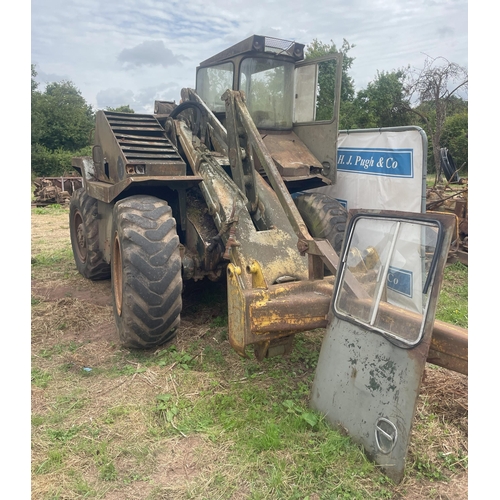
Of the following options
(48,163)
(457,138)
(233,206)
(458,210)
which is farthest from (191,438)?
(48,163)

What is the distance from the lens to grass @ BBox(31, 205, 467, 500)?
8.30 ft

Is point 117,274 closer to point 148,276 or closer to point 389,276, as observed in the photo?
point 148,276

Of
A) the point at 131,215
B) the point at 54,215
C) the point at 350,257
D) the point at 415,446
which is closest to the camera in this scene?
the point at 415,446

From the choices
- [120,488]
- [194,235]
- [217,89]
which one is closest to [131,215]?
[194,235]

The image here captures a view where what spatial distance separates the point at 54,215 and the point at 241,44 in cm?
1112

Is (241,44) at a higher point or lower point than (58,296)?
higher

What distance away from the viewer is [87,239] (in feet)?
20.3

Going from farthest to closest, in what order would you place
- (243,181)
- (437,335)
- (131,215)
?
(243,181) < (131,215) < (437,335)

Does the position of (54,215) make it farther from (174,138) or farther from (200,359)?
(200,359)

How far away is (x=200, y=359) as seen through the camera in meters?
3.99

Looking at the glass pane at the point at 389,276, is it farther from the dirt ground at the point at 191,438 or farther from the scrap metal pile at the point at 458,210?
the scrap metal pile at the point at 458,210

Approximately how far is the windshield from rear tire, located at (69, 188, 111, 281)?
245cm

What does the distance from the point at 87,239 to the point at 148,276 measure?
280cm

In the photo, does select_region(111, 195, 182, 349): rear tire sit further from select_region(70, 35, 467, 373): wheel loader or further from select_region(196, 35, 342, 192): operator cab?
select_region(196, 35, 342, 192): operator cab
